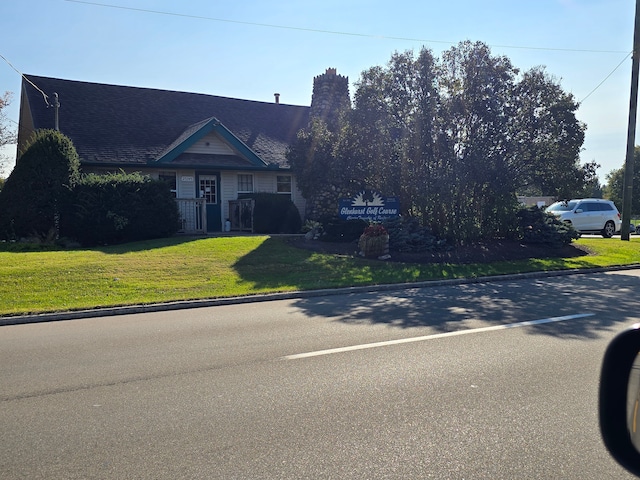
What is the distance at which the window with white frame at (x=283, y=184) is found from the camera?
24.8 metres

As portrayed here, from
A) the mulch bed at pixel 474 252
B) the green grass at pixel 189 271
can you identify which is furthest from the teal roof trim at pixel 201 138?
the mulch bed at pixel 474 252

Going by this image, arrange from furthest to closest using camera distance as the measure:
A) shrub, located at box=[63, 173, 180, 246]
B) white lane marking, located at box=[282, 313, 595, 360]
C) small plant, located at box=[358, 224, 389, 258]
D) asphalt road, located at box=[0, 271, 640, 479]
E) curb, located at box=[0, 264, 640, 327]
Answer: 1. shrub, located at box=[63, 173, 180, 246]
2. small plant, located at box=[358, 224, 389, 258]
3. curb, located at box=[0, 264, 640, 327]
4. white lane marking, located at box=[282, 313, 595, 360]
5. asphalt road, located at box=[0, 271, 640, 479]

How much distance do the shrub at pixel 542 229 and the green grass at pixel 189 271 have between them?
54.1 inches

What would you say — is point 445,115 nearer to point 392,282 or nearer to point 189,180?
point 392,282

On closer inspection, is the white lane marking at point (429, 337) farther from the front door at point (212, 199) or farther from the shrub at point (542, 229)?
the front door at point (212, 199)

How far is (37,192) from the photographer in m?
17.0

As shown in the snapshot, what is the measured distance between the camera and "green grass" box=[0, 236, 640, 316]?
10836 mm

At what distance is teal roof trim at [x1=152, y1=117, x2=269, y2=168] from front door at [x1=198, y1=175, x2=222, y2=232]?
1.19 meters

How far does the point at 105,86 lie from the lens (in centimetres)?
2592

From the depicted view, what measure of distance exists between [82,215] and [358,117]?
9.57 m

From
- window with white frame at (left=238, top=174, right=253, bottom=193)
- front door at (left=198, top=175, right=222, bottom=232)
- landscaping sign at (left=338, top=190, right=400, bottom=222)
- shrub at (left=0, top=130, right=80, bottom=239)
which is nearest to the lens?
shrub at (left=0, top=130, right=80, bottom=239)

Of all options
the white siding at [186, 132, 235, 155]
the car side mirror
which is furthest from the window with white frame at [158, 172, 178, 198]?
the car side mirror

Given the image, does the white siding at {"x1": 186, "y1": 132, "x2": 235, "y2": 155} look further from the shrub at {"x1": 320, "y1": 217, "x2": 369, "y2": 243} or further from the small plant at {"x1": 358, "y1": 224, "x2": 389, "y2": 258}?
the small plant at {"x1": 358, "y1": 224, "x2": 389, "y2": 258}

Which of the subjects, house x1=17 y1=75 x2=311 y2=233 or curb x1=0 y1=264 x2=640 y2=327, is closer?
curb x1=0 y1=264 x2=640 y2=327
